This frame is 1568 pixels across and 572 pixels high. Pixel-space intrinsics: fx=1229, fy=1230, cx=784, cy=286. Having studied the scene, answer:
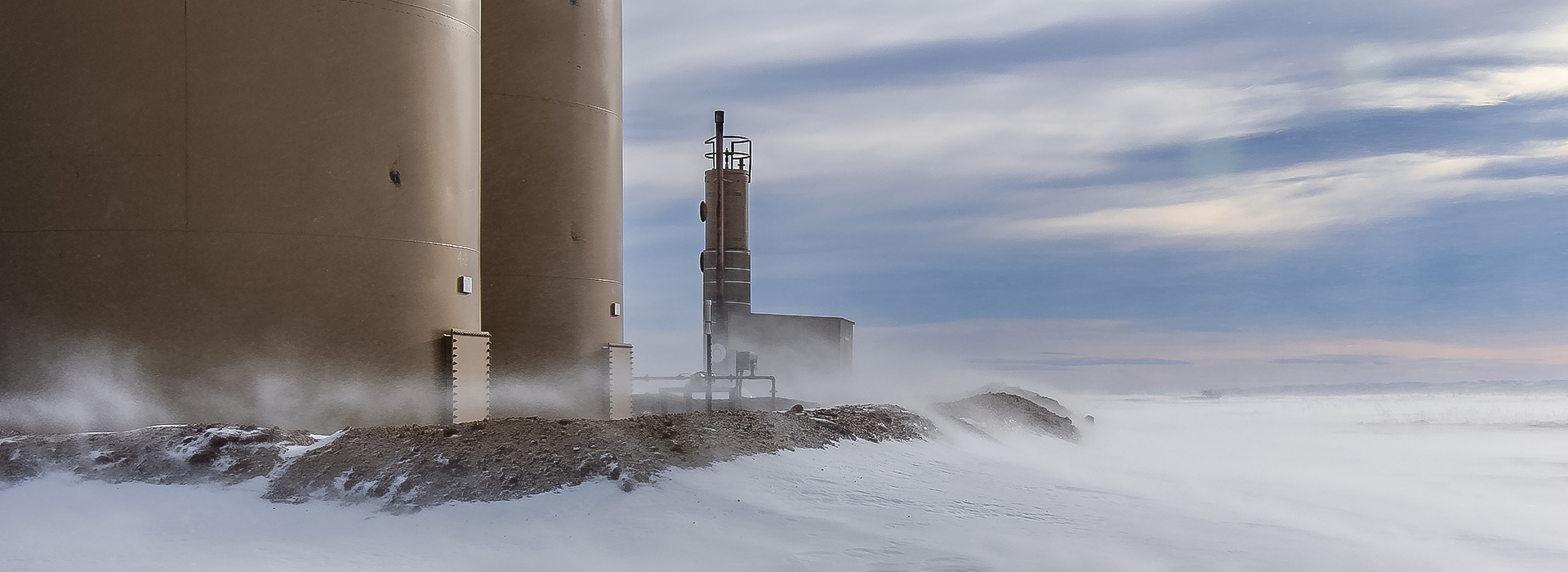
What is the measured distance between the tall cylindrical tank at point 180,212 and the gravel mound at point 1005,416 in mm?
9588

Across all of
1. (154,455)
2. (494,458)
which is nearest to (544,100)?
(494,458)

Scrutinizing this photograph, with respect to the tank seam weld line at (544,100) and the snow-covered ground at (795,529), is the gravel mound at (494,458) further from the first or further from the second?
the tank seam weld line at (544,100)

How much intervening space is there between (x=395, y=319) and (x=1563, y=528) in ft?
42.3

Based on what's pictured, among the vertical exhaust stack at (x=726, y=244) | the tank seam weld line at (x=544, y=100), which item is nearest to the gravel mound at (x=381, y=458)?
the tank seam weld line at (x=544, y=100)

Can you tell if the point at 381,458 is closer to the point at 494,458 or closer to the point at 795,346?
the point at 494,458

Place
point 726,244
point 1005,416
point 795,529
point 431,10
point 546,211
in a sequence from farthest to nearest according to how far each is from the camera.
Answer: point 726,244 < point 1005,416 < point 546,211 < point 431,10 < point 795,529

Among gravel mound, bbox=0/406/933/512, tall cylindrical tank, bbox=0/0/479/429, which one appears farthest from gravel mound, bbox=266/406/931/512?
tall cylindrical tank, bbox=0/0/479/429

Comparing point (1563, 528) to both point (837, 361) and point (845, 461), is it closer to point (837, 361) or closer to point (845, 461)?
point (845, 461)

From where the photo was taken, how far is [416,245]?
41.8 ft

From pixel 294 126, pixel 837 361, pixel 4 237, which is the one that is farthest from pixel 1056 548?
pixel 837 361

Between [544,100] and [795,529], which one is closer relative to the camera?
[795,529]

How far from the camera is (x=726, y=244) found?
31562mm

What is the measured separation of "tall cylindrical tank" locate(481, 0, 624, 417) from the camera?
1819 cm

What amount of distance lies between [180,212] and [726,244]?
808 inches
